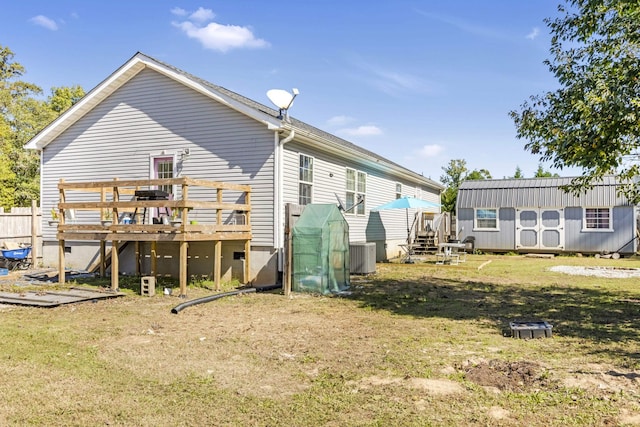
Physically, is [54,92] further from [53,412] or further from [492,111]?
[53,412]

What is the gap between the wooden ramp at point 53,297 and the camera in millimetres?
8188

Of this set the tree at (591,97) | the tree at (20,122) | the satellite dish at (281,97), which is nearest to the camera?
the tree at (591,97)

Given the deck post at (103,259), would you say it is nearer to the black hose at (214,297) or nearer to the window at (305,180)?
the black hose at (214,297)

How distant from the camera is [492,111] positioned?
17188mm

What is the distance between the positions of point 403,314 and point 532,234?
16.8 metres

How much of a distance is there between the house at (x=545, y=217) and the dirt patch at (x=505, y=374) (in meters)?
17.5

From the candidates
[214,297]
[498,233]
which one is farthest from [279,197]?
[498,233]

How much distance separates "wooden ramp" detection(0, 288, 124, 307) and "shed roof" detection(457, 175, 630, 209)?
18.5 metres

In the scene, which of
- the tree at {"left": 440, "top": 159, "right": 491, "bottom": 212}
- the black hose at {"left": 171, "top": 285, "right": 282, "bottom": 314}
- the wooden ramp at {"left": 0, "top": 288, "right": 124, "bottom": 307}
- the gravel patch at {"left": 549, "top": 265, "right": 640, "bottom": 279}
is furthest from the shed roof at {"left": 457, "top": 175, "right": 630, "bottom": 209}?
the wooden ramp at {"left": 0, "top": 288, "right": 124, "bottom": 307}

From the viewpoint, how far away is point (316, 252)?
31.8 feet

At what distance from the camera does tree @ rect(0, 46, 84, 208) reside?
84.6ft

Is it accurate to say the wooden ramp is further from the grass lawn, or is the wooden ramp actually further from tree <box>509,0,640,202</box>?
tree <box>509,0,640,202</box>

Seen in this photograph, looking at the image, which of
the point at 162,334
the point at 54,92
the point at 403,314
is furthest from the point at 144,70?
the point at 54,92

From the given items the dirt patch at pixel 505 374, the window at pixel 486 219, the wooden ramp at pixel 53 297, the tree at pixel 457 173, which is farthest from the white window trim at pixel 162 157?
the tree at pixel 457 173
